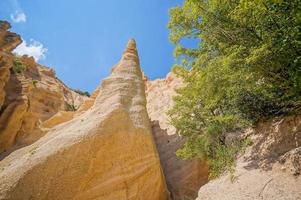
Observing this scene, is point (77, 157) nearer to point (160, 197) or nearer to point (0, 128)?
point (160, 197)

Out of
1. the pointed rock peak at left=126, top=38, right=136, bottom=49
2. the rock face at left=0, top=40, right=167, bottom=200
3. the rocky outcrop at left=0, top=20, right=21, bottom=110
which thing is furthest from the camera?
the pointed rock peak at left=126, top=38, right=136, bottom=49

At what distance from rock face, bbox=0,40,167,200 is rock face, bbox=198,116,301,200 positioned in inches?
156

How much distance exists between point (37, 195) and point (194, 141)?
7.33 meters

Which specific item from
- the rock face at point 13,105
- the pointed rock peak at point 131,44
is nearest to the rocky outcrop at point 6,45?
the rock face at point 13,105

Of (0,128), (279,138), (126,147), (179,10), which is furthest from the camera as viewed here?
(0,128)

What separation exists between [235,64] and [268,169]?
11.6ft

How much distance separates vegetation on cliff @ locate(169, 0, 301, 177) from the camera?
827 cm

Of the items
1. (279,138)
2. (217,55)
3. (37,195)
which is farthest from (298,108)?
(37,195)

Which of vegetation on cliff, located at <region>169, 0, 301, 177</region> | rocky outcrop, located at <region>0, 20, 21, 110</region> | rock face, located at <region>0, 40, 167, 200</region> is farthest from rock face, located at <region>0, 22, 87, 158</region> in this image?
vegetation on cliff, located at <region>169, 0, 301, 177</region>

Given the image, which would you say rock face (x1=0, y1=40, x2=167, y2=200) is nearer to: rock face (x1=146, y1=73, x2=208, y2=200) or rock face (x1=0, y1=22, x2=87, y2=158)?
rock face (x1=146, y1=73, x2=208, y2=200)

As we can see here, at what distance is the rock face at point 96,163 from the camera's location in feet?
35.4

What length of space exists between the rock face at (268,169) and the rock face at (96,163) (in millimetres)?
3969

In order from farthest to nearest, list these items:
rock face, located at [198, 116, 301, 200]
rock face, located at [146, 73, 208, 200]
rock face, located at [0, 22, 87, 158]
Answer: rock face, located at [0, 22, 87, 158], rock face, located at [146, 73, 208, 200], rock face, located at [198, 116, 301, 200]

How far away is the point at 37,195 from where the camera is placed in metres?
10.4
